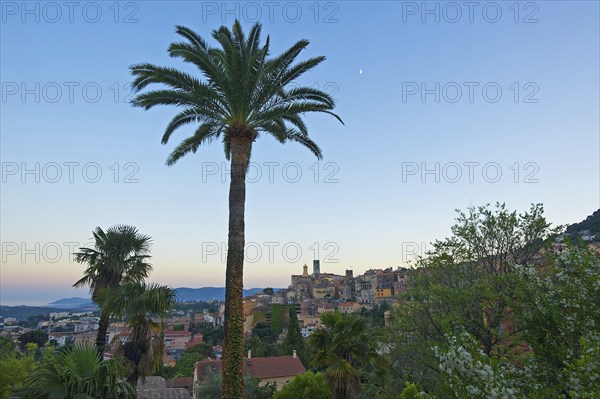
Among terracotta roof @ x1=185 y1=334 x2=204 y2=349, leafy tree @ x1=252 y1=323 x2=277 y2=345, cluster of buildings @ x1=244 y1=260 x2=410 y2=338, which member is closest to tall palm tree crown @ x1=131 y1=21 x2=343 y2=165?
leafy tree @ x1=252 y1=323 x2=277 y2=345

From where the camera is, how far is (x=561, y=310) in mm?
6082

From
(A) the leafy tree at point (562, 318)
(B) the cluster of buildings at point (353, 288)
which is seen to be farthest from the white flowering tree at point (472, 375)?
(B) the cluster of buildings at point (353, 288)

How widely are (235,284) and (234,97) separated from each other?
18.5 ft

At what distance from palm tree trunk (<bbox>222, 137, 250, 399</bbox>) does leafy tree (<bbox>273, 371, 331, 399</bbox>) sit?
12.3 metres

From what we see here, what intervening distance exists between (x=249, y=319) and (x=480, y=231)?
12751 cm

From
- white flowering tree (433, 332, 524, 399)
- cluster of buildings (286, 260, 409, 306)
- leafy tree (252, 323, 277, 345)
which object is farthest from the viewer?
cluster of buildings (286, 260, 409, 306)

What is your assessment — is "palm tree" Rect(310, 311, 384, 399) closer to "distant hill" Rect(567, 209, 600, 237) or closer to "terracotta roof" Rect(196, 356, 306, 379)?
"terracotta roof" Rect(196, 356, 306, 379)

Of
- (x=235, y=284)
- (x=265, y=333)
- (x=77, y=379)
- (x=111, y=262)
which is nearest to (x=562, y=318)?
(x=235, y=284)

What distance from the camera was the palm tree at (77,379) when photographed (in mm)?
7043

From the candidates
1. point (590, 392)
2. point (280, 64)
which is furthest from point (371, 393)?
point (590, 392)

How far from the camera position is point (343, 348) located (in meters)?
16.4

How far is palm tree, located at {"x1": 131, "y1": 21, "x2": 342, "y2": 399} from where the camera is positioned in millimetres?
11195

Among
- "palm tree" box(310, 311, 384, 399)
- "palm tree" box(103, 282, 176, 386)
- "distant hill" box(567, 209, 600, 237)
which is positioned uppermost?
"distant hill" box(567, 209, 600, 237)

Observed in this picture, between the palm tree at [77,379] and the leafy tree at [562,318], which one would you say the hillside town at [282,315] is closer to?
the palm tree at [77,379]
